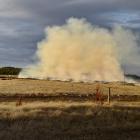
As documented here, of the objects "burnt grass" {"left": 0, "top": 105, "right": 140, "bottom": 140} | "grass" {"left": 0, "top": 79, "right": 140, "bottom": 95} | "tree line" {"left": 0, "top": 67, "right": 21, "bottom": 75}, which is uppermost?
"tree line" {"left": 0, "top": 67, "right": 21, "bottom": 75}

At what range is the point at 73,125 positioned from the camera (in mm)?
24016

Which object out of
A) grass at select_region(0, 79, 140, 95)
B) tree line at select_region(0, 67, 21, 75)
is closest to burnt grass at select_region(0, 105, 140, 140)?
grass at select_region(0, 79, 140, 95)

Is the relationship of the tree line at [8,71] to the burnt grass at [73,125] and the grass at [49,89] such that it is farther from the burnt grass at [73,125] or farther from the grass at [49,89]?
the burnt grass at [73,125]

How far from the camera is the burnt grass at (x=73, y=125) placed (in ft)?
66.8

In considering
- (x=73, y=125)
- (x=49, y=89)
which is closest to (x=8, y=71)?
(x=49, y=89)

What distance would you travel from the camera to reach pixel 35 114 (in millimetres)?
27828

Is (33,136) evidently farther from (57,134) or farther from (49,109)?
(49,109)

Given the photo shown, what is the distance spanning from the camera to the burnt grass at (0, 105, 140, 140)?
20.4 metres

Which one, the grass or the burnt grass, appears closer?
the burnt grass

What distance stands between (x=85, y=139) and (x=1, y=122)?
6401 millimetres

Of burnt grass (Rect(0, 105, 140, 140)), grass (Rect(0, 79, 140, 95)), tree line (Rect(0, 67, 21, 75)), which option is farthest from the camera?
tree line (Rect(0, 67, 21, 75))

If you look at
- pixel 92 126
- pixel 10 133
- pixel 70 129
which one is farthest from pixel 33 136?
pixel 92 126

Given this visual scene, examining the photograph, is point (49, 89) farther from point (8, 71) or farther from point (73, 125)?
point (8, 71)

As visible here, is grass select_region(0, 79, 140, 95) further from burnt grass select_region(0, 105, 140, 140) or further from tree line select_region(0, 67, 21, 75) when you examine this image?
tree line select_region(0, 67, 21, 75)
